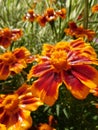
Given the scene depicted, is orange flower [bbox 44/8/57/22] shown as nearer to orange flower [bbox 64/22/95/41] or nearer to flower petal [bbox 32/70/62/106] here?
orange flower [bbox 64/22/95/41]

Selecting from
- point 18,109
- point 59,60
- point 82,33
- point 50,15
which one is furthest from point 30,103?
point 50,15

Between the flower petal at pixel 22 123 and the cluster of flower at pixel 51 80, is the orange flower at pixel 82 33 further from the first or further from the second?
the flower petal at pixel 22 123

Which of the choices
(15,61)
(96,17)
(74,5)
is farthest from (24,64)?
(74,5)

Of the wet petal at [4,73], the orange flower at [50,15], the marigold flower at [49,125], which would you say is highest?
the wet petal at [4,73]

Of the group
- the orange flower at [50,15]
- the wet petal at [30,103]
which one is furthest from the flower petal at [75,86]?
the orange flower at [50,15]

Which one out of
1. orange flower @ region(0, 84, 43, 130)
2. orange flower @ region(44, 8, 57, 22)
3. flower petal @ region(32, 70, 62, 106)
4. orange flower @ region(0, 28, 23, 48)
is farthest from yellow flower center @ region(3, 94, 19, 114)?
orange flower @ region(44, 8, 57, 22)

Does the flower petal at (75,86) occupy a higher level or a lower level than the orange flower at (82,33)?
Answer: higher
